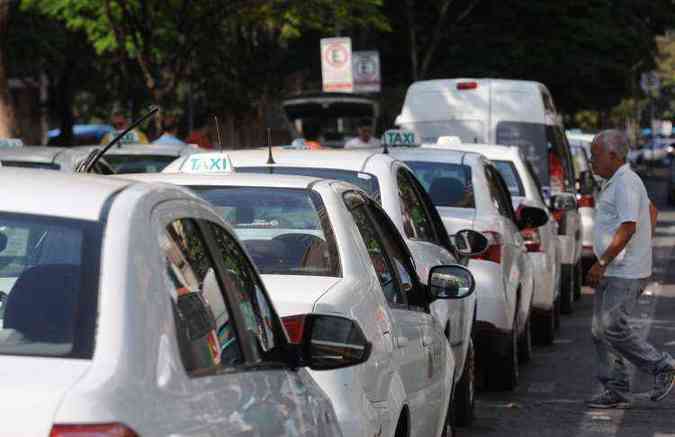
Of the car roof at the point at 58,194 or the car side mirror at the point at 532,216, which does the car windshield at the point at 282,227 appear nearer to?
the car roof at the point at 58,194

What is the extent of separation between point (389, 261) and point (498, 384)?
4.31 meters

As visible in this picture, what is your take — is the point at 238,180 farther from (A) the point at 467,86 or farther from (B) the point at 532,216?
(A) the point at 467,86

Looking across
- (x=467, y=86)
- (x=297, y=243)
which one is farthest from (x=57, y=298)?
(x=467, y=86)

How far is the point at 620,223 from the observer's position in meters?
10.3

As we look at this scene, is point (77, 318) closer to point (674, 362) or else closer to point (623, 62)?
point (674, 362)

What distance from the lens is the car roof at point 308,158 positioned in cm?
866

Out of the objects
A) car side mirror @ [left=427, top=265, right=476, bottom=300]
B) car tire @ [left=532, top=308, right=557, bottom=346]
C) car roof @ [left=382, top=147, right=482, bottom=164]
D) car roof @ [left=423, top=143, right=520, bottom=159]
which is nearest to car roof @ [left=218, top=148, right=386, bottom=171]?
car side mirror @ [left=427, top=265, right=476, bottom=300]

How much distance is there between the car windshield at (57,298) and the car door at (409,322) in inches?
111

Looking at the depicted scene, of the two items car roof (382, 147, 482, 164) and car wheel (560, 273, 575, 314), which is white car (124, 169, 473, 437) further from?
car wheel (560, 273, 575, 314)

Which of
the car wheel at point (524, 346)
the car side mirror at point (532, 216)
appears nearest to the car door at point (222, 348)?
the car wheel at point (524, 346)

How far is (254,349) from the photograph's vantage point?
13.9 ft

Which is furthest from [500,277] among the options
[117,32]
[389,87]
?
[389,87]

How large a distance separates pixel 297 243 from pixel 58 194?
126 inches

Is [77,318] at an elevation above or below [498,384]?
above
